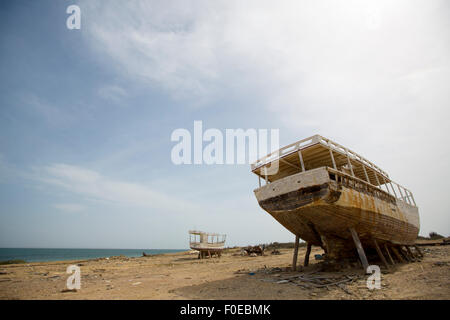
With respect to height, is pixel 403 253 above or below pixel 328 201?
below

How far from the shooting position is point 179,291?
7.23 metres

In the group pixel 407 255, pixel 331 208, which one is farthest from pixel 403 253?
pixel 331 208

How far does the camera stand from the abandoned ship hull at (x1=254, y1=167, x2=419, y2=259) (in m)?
7.79

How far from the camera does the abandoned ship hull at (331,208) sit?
7789 mm

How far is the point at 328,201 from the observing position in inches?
300

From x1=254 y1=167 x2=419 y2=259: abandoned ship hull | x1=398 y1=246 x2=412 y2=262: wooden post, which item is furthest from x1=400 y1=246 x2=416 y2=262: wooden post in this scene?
x1=254 y1=167 x2=419 y2=259: abandoned ship hull

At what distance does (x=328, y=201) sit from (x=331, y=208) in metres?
0.48

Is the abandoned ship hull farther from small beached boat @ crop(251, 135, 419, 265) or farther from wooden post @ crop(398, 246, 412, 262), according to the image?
wooden post @ crop(398, 246, 412, 262)

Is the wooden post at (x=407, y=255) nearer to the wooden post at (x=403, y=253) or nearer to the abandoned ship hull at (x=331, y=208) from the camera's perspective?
the wooden post at (x=403, y=253)

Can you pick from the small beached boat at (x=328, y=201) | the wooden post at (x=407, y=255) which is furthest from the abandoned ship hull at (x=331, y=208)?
the wooden post at (x=407, y=255)

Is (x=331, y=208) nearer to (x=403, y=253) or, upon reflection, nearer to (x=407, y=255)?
(x=403, y=253)
